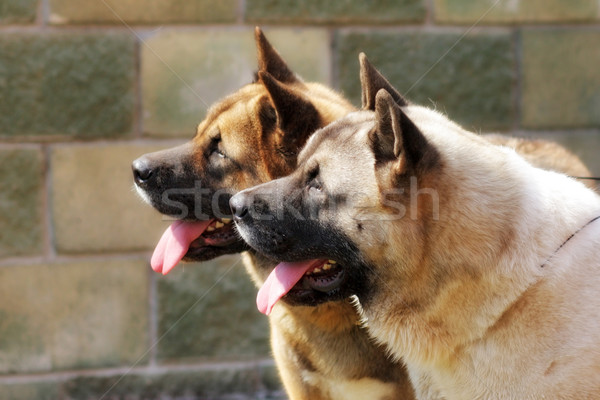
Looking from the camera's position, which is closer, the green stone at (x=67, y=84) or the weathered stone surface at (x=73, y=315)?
the green stone at (x=67, y=84)

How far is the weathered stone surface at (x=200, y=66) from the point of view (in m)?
4.63

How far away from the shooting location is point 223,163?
325cm

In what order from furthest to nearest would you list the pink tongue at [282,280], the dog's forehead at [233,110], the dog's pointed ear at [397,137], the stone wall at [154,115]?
the stone wall at [154,115], the dog's forehead at [233,110], the pink tongue at [282,280], the dog's pointed ear at [397,137]

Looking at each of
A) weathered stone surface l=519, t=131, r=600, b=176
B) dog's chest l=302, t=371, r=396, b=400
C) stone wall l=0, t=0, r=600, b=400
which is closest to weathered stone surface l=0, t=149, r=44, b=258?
stone wall l=0, t=0, r=600, b=400

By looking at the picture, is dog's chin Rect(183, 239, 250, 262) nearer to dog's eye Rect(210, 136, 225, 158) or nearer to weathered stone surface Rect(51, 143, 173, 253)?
dog's eye Rect(210, 136, 225, 158)

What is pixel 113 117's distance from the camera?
15.1 feet

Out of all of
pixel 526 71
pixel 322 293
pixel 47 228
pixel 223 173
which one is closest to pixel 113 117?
pixel 47 228

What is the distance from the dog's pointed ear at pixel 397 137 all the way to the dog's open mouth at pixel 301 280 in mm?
532

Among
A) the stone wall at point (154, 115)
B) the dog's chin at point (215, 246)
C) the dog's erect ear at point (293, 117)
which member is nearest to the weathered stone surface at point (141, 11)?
the stone wall at point (154, 115)

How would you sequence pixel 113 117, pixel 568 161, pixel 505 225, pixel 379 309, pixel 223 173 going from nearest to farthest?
pixel 505 225 < pixel 379 309 < pixel 223 173 < pixel 568 161 < pixel 113 117

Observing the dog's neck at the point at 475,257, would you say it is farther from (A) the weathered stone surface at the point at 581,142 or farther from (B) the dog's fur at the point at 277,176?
(A) the weathered stone surface at the point at 581,142

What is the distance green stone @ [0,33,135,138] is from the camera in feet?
14.9

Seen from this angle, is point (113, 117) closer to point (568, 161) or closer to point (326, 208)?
point (326, 208)

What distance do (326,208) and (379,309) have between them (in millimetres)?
435
